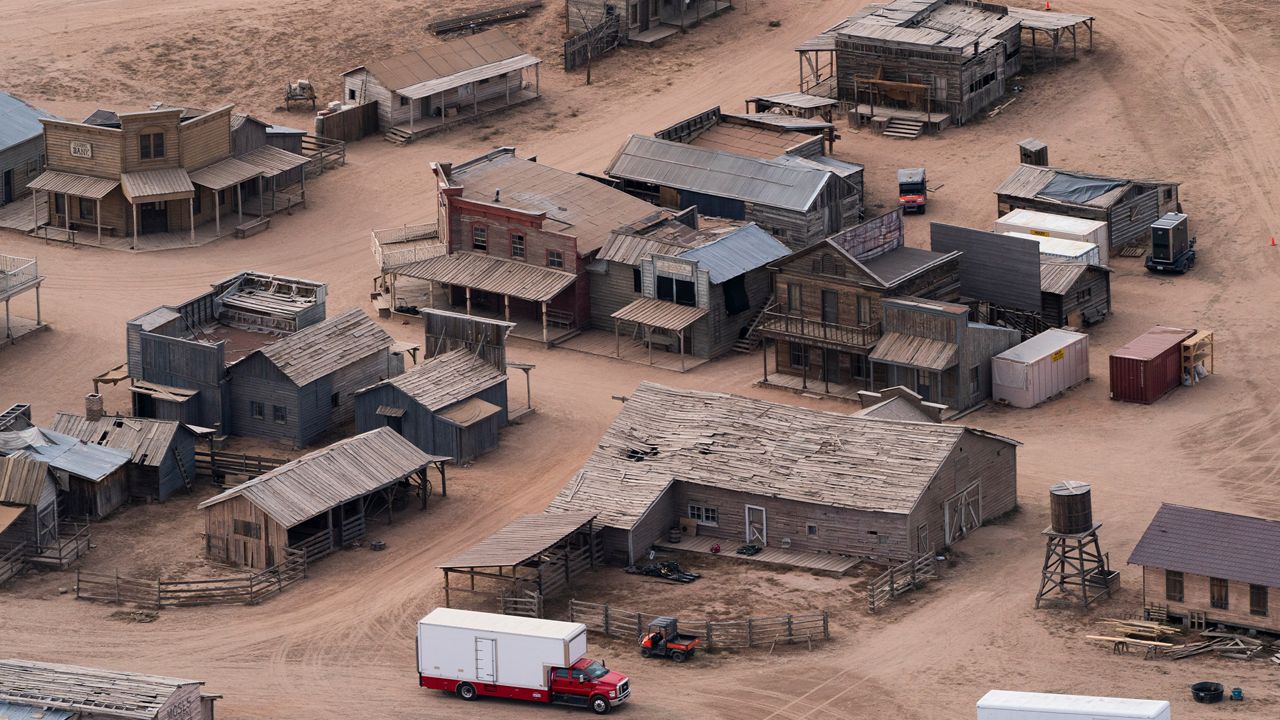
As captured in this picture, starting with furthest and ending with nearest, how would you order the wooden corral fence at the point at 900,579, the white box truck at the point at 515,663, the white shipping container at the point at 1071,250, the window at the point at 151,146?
1. the window at the point at 151,146
2. the white shipping container at the point at 1071,250
3. the wooden corral fence at the point at 900,579
4. the white box truck at the point at 515,663

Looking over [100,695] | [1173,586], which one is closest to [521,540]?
[100,695]

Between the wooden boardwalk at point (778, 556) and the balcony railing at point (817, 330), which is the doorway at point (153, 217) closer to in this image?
the balcony railing at point (817, 330)

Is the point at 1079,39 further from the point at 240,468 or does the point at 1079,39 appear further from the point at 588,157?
the point at 240,468

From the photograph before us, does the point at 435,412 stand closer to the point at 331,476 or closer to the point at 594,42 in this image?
the point at 331,476

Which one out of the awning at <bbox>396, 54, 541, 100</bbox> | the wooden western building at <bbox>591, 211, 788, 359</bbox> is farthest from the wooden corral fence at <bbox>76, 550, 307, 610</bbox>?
the awning at <bbox>396, 54, 541, 100</bbox>

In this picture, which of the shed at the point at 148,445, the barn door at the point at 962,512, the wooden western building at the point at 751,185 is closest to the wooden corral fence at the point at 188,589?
the shed at the point at 148,445

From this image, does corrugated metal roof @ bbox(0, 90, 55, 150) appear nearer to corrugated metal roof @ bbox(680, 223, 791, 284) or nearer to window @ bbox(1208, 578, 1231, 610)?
corrugated metal roof @ bbox(680, 223, 791, 284)

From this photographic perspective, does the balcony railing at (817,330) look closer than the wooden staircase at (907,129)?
Yes
